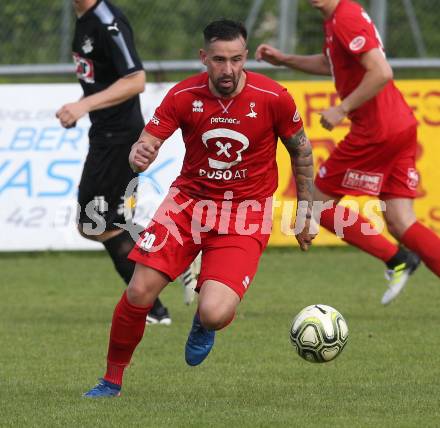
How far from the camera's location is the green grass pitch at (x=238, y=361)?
212 inches

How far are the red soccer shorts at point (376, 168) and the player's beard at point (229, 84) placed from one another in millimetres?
2625

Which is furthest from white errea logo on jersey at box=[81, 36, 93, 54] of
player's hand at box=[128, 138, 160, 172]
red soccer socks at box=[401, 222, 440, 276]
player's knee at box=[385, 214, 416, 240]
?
player's hand at box=[128, 138, 160, 172]

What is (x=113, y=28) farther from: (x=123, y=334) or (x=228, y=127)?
(x=123, y=334)

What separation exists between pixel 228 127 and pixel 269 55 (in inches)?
108

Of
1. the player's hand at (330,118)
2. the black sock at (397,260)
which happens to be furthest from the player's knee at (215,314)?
the black sock at (397,260)

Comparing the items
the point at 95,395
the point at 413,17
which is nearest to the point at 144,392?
the point at 95,395

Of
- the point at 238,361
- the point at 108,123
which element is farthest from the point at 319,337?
the point at 108,123

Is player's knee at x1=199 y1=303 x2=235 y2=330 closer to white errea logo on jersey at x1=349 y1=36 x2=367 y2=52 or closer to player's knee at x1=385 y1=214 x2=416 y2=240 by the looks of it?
player's knee at x1=385 y1=214 x2=416 y2=240

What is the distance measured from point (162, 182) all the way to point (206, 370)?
5.36 metres

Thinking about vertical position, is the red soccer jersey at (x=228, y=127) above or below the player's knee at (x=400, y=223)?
above

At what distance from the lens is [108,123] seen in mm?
8273

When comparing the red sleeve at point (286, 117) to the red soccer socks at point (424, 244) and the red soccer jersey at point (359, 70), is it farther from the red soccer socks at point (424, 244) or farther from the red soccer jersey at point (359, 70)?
the red soccer socks at point (424, 244)

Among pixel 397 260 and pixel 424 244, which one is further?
pixel 397 260

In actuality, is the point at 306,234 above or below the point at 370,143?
above
